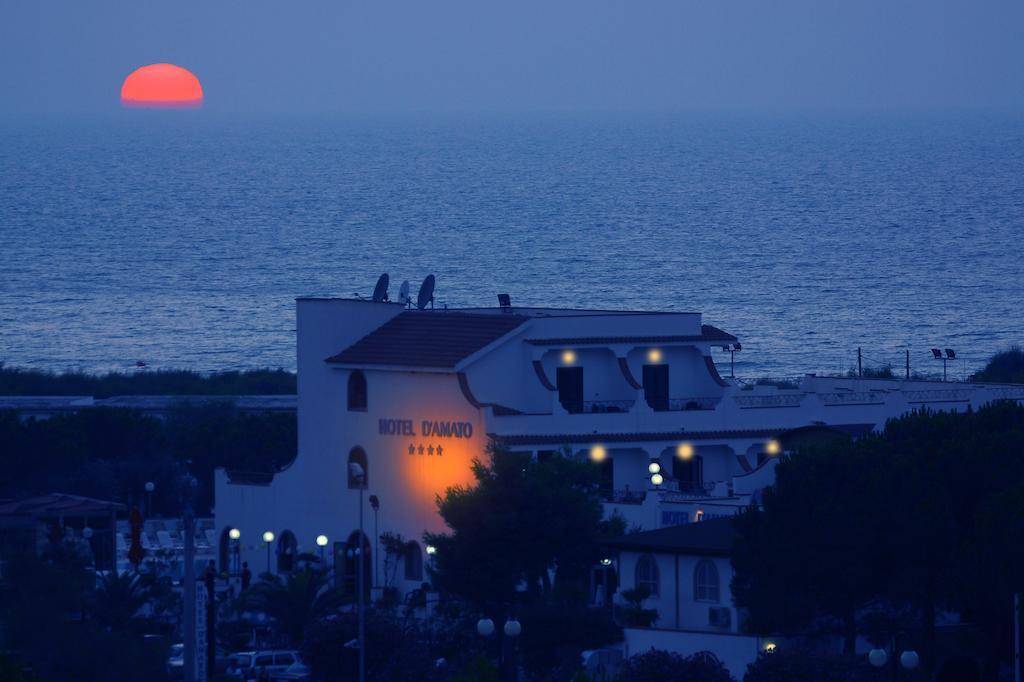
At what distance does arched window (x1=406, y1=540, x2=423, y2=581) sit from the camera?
196 feet

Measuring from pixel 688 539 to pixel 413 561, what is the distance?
42.1ft

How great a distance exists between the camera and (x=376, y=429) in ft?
202

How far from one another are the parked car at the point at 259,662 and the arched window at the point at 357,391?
564 inches

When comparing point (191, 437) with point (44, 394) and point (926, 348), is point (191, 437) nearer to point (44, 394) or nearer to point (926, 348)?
point (44, 394)

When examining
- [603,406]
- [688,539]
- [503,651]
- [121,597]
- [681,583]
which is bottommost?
[503,651]

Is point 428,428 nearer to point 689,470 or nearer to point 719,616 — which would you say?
point 689,470

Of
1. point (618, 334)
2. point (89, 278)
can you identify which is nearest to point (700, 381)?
point (618, 334)

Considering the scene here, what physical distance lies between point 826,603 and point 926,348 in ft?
350

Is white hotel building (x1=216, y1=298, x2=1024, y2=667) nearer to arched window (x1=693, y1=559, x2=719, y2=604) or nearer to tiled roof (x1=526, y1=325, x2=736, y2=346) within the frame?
tiled roof (x1=526, y1=325, x2=736, y2=346)

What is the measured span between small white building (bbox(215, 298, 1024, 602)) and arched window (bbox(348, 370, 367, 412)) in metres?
0.03

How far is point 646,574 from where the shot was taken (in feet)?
161

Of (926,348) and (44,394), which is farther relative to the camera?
(926,348)

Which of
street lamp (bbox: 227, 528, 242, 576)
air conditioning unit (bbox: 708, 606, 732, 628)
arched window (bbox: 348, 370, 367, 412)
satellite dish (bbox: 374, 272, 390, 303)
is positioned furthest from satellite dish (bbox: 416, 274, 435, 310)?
air conditioning unit (bbox: 708, 606, 732, 628)

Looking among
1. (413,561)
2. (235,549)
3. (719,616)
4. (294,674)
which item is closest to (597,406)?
(413,561)
